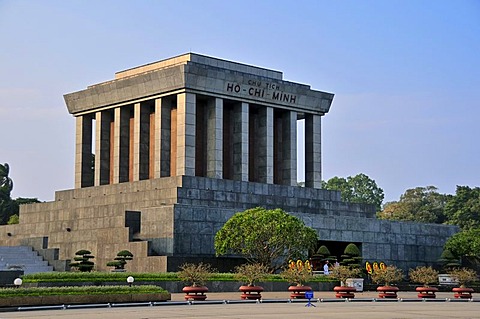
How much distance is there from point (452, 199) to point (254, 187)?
4867 cm

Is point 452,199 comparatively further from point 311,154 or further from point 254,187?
point 254,187

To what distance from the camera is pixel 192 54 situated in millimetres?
52875

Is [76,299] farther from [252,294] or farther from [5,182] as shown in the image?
[5,182]

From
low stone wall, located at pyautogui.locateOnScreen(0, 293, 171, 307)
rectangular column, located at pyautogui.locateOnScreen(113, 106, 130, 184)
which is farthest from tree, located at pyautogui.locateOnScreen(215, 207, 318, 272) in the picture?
rectangular column, located at pyautogui.locateOnScreen(113, 106, 130, 184)

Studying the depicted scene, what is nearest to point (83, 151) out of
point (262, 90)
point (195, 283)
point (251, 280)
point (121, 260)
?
point (262, 90)

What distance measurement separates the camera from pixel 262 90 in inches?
2157

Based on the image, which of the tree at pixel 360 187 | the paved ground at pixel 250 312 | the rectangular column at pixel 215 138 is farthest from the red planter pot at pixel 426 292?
the tree at pixel 360 187

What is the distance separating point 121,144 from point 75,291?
89.3 ft

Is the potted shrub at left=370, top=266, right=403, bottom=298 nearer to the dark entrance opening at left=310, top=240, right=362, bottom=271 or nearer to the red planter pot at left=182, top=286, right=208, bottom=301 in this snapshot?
the dark entrance opening at left=310, top=240, right=362, bottom=271

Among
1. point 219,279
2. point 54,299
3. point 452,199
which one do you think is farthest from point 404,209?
point 54,299

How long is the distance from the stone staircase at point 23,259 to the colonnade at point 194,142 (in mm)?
8361

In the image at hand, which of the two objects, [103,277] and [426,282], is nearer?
[103,277]

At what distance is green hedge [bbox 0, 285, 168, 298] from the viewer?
27719 mm

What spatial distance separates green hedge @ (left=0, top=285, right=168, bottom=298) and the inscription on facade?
2420 cm
